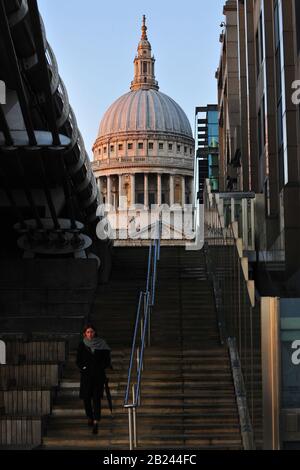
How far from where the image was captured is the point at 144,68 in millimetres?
162375

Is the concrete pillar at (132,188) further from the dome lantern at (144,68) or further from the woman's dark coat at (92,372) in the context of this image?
the woman's dark coat at (92,372)

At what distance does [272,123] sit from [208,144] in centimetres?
4462

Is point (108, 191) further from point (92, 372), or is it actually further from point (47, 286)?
point (92, 372)

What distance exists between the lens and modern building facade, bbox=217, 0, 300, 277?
22391mm

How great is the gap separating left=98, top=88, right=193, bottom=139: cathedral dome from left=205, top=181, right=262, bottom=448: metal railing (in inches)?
4830

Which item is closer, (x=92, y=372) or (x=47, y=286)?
(x=92, y=372)

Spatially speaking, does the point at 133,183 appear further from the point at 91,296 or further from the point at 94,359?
the point at 94,359

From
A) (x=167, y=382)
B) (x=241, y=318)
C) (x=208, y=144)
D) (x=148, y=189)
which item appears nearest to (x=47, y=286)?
(x=167, y=382)

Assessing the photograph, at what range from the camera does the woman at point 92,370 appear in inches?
469

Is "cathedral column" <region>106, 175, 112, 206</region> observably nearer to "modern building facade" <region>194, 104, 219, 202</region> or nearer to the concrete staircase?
"modern building facade" <region>194, 104, 219, 202</region>

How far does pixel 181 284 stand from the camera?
73.7 feet

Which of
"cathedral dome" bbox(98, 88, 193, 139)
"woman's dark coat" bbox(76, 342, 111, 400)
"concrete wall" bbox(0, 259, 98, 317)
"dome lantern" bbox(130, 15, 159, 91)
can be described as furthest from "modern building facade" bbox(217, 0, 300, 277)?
"dome lantern" bbox(130, 15, 159, 91)
